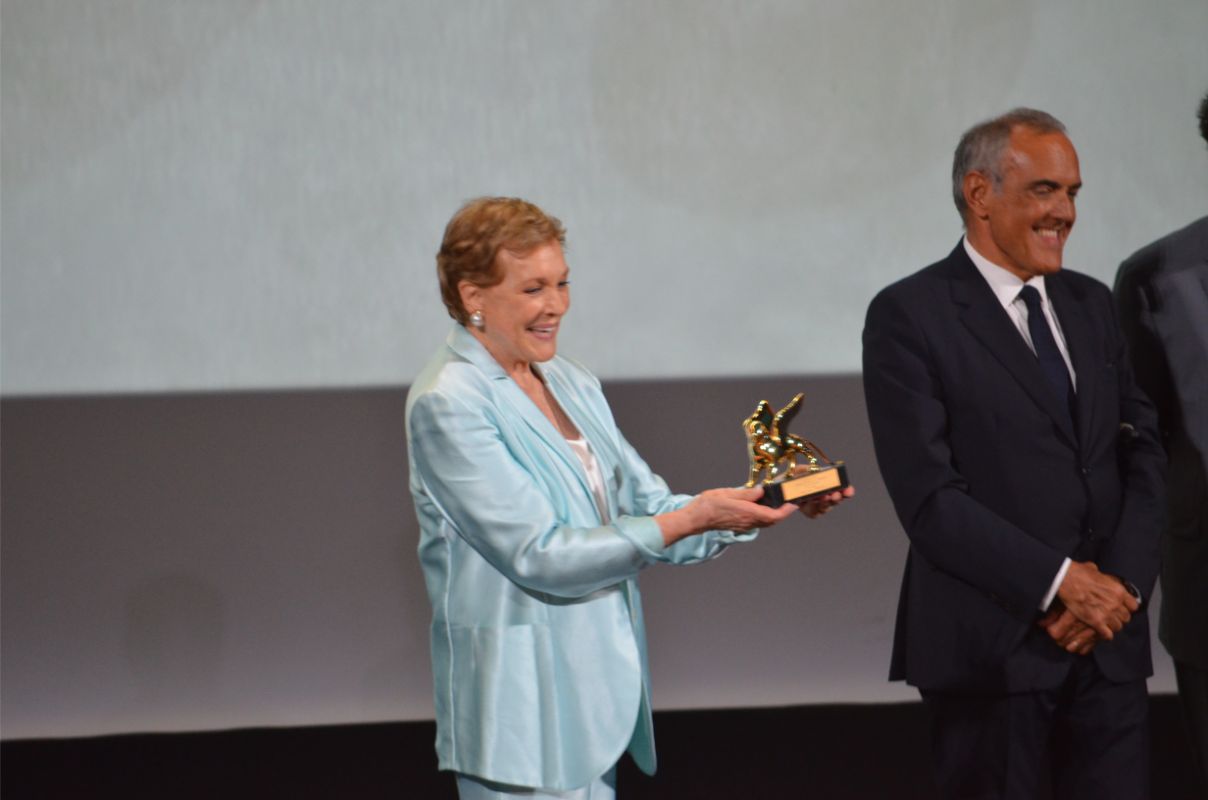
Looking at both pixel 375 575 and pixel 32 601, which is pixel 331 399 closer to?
pixel 375 575

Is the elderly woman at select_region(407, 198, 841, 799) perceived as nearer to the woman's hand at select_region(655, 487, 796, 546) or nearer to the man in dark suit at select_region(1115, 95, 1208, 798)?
the woman's hand at select_region(655, 487, 796, 546)

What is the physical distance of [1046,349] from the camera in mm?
2148

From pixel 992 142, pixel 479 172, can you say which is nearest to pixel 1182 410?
pixel 992 142

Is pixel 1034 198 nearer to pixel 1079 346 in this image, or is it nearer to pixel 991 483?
pixel 1079 346

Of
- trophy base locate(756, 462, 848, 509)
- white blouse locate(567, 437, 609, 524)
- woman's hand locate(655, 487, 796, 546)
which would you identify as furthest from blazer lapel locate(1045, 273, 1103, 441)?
white blouse locate(567, 437, 609, 524)

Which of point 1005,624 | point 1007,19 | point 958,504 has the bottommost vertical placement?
point 1005,624

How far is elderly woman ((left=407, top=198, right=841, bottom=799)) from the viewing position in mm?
1733

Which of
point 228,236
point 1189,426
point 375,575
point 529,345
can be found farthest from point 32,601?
point 1189,426

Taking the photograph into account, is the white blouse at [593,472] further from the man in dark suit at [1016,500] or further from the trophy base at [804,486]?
the man in dark suit at [1016,500]

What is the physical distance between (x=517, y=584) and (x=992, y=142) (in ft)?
3.51

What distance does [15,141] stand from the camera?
3566 mm

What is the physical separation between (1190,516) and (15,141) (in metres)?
3.03

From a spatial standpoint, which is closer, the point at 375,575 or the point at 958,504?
the point at 958,504

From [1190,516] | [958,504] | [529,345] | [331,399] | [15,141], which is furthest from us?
[331,399]
